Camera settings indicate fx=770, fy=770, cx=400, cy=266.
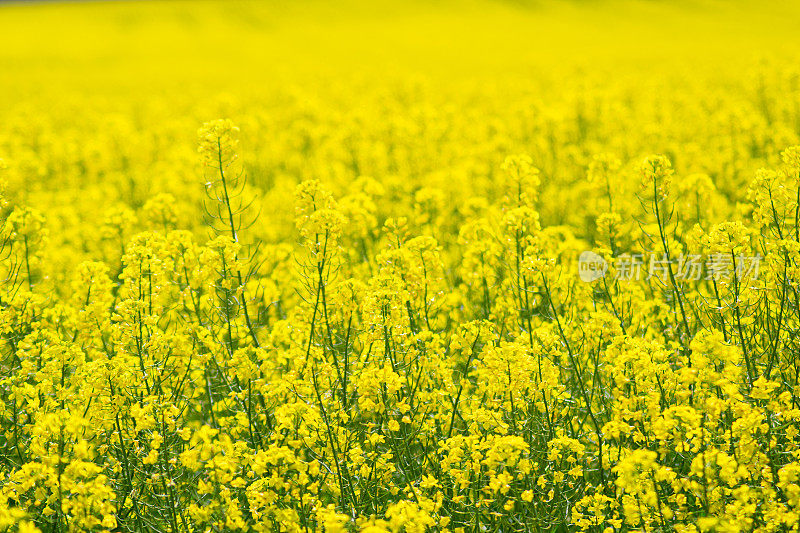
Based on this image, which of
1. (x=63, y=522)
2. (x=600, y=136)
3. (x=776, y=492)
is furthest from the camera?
(x=600, y=136)

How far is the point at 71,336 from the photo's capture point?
4.30 m

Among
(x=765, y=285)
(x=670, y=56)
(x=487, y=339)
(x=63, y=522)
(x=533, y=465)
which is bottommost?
(x=63, y=522)

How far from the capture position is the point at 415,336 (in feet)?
11.9

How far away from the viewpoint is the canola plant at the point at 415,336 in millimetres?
3092

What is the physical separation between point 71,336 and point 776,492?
11.8 feet

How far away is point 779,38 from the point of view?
73.5 feet

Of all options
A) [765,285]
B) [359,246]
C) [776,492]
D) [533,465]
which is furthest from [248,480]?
[359,246]

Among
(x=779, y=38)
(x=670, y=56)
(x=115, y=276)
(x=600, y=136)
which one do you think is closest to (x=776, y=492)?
(x=115, y=276)

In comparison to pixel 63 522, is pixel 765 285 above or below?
above

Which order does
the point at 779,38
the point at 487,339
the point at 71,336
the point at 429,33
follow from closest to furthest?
the point at 487,339
the point at 71,336
the point at 779,38
the point at 429,33

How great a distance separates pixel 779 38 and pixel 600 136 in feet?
51.7

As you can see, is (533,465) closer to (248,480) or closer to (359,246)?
(248,480)

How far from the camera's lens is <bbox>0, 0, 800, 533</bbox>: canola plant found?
309 centimetres

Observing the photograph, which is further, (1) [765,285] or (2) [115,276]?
(2) [115,276]
